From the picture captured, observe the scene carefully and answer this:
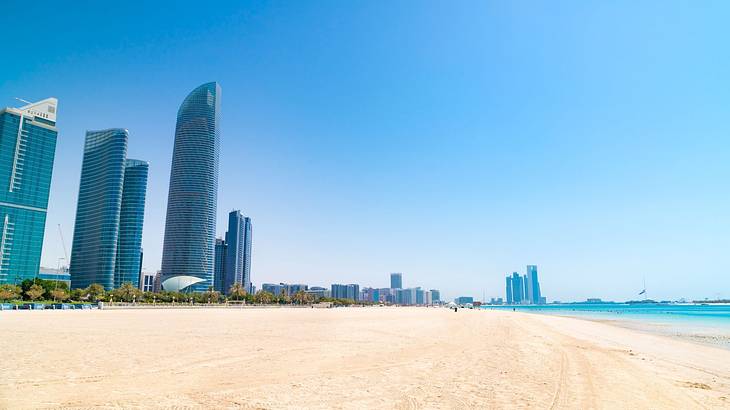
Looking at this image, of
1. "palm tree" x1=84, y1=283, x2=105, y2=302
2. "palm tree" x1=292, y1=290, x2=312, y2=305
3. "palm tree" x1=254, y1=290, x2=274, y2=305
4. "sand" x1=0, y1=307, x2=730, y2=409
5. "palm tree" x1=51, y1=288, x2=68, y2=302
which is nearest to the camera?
"sand" x1=0, y1=307, x2=730, y2=409

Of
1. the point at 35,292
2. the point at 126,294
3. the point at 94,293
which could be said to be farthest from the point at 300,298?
the point at 35,292

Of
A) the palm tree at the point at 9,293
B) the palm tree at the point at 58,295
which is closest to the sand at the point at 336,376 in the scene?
the palm tree at the point at 9,293

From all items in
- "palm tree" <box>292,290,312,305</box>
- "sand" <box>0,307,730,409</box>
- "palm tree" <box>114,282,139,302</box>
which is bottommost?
"palm tree" <box>292,290,312,305</box>

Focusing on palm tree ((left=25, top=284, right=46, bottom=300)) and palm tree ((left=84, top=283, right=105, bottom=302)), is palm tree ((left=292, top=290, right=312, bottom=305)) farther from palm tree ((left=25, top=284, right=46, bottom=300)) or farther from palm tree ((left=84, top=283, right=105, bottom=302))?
palm tree ((left=25, top=284, right=46, bottom=300))

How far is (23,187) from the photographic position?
17800cm

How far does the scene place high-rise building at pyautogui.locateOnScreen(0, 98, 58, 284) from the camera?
17050 cm

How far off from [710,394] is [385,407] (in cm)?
1171

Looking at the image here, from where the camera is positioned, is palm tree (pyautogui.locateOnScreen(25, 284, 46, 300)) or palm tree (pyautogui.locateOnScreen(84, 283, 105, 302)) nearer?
palm tree (pyautogui.locateOnScreen(25, 284, 46, 300))

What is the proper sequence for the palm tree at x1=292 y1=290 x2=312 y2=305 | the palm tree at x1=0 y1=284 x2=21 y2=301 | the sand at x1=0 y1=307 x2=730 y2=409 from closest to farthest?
the sand at x1=0 y1=307 x2=730 y2=409 < the palm tree at x1=0 y1=284 x2=21 y2=301 < the palm tree at x1=292 y1=290 x2=312 y2=305

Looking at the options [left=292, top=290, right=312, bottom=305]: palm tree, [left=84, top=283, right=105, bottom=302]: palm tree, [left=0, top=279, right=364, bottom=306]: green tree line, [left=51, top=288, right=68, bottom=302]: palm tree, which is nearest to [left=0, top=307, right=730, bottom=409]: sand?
[left=0, top=279, right=364, bottom=306]: green tree line

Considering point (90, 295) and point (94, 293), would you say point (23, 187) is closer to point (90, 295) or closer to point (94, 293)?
point (94, 293)

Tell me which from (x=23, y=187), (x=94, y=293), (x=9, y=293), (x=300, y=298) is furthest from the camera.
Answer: (x=300, y=298)

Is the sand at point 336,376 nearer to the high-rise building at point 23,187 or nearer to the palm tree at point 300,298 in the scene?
the palm tree at point 300,298

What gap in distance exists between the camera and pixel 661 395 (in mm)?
12672
